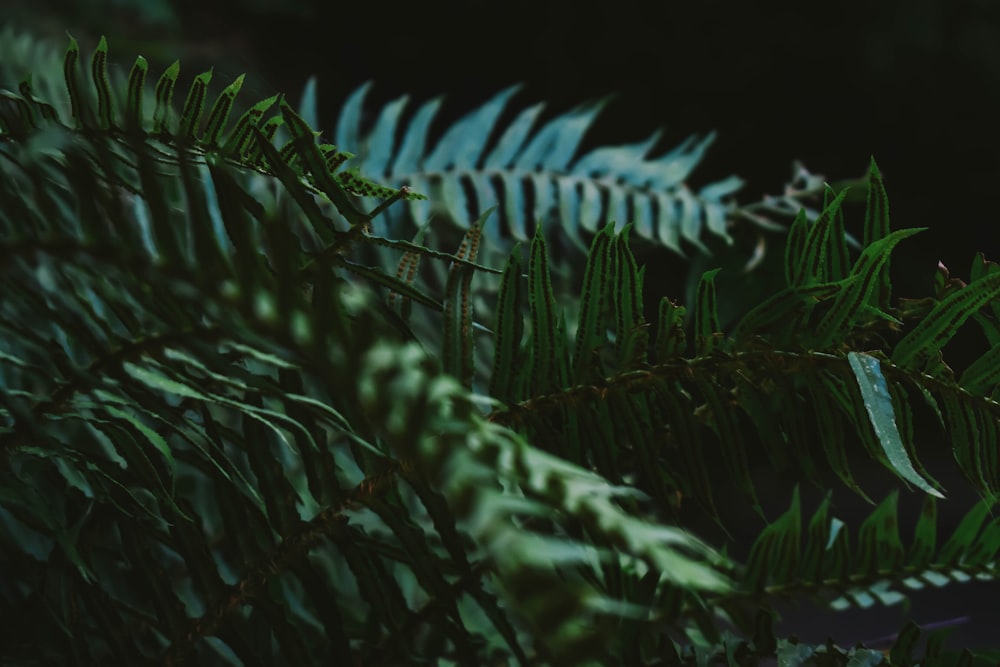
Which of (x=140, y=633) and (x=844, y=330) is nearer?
(x=844, y=330)

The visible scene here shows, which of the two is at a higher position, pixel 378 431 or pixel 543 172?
pixel 543 172

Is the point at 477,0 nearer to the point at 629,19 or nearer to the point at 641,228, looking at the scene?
the point at 629,19

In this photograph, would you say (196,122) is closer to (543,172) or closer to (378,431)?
(378,431)

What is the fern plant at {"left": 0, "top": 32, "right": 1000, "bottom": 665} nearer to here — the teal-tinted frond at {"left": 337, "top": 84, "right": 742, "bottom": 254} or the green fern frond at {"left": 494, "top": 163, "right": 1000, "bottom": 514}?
the green fern frond at {"left": 494, "top": 163, "right": 1000, "bottom": 514}

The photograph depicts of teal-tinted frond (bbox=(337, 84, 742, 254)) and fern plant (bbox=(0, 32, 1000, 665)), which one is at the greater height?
teal-tinted frond (bbox=(337, 84, 742, 254))

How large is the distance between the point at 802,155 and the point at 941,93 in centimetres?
33

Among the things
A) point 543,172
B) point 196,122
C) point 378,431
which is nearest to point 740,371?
point 378,431

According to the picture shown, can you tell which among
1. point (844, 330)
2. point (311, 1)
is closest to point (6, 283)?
point (844, 330)

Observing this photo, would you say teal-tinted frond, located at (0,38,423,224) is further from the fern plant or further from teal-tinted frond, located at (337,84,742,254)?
teal-tinted frond, located at (337,84,742,254)

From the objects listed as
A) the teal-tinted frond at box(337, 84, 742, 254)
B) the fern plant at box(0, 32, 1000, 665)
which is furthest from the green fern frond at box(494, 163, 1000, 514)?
the teal-tinted frond at box(337, 84, 742, 254)

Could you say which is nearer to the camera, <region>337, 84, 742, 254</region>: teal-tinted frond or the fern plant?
the fern plant

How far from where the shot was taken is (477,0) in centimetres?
262

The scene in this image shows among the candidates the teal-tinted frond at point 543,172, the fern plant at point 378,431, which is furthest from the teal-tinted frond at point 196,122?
the teal-tinted frond at point 543,172

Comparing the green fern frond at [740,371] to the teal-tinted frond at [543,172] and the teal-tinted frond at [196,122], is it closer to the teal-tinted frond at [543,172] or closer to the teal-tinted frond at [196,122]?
the teal-tinted frond at [196,122]
